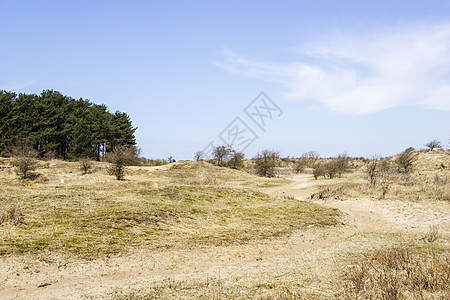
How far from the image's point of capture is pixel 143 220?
11.2m

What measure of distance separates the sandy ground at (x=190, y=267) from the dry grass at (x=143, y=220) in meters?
0.60

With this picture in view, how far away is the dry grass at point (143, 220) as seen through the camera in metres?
8.73

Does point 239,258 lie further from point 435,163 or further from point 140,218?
point 435,163

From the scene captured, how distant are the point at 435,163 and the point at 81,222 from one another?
40.2 metres

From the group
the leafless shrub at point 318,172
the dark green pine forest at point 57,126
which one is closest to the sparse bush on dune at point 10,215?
the leafless shrub at point 318,172

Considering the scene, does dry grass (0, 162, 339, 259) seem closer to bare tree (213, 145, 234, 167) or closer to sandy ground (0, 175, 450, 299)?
sandy ground (0, 175, 450, 299)

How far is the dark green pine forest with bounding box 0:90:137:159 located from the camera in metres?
43.8

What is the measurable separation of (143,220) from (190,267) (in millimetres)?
4093

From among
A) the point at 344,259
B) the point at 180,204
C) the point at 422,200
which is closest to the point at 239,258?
the point at 344,259

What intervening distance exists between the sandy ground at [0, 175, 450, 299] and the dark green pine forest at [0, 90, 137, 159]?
136 feet

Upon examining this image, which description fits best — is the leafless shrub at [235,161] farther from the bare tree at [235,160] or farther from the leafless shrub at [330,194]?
the leafless shrub at [330,194]

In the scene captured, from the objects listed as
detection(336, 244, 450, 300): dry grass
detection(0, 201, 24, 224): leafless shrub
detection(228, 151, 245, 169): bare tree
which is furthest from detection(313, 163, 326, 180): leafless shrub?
detection(0, 201, 24, 224): leafless shrub

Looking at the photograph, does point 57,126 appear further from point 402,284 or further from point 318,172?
point 402,284

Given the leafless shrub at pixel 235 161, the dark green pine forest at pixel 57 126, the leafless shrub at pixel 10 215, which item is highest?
the dark green pine forest at pixel 57 126
